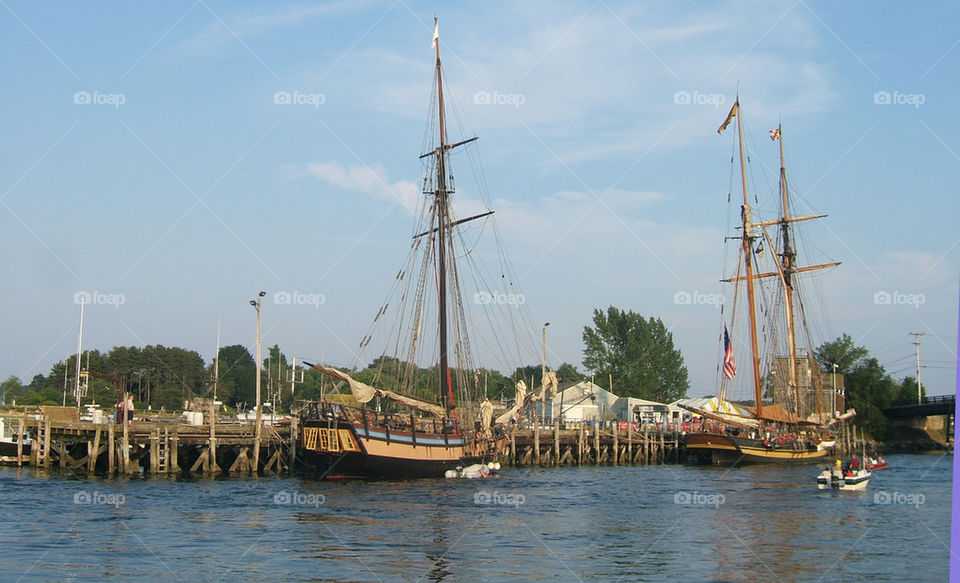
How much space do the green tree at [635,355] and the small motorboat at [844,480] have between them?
7511 centimetres

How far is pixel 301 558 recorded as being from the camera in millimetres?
27047

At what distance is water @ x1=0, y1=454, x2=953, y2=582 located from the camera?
25812mm

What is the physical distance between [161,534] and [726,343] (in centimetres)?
4712

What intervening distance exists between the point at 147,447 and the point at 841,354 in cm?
10491

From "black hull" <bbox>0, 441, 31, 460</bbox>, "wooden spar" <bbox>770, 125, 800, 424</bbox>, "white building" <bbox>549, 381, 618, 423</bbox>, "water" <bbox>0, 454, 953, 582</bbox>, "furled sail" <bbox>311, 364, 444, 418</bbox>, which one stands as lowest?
"water" <bbox>0, 454, 953, 582</bbox>

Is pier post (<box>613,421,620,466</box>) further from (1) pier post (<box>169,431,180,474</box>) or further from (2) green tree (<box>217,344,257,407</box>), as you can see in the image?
(2) green tree (<box>217,344,257,407</box>)

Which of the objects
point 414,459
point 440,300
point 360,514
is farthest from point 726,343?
point 360,514

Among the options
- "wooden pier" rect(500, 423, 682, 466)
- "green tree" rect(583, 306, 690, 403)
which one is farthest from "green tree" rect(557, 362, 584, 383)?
"wooden pier" rect(500, 423, 682, 466)

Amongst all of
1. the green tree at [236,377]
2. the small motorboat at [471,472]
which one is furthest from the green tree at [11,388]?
the small motorboat at [471,472]

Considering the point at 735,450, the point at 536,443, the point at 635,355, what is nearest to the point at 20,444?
the point at 536,443

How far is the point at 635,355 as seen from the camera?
419 ft

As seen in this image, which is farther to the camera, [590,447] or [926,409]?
[926,409]

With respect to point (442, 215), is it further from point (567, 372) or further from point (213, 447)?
point (567, 372)

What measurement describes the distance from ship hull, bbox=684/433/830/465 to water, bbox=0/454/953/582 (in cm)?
1988
